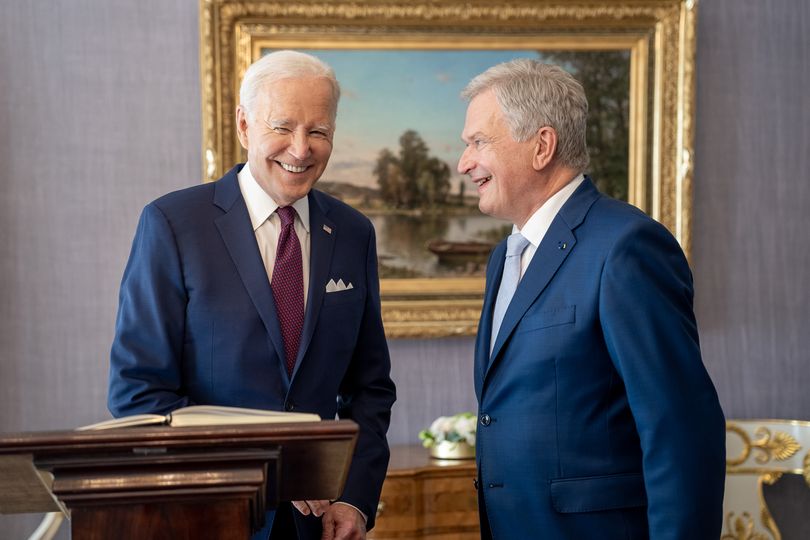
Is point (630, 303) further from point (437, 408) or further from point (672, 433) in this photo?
point (437, 408)

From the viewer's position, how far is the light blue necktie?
8.87 ft

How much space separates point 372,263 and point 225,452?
51.2 inches

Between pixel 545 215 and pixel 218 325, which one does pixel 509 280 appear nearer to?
pixel 545 215

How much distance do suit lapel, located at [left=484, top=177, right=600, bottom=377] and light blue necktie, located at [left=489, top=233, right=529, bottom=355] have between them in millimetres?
108

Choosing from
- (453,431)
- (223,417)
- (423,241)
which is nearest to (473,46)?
(423,241)

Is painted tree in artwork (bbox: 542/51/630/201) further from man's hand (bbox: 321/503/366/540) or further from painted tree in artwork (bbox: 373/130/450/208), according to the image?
man's hand (bbox: 321/503/366/540)

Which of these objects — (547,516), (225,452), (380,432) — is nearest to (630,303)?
(547,516)

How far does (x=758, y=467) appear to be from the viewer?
471 cm

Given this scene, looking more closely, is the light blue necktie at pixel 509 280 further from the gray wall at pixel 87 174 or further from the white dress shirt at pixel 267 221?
the gray wall at pixel 87 174

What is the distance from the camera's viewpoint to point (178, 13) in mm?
4609

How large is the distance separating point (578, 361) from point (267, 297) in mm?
813

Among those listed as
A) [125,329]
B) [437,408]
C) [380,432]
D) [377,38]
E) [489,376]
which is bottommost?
[437,408]

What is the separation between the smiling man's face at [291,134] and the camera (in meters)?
2.56

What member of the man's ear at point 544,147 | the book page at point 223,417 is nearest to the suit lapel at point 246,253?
the book page at point 223,417
